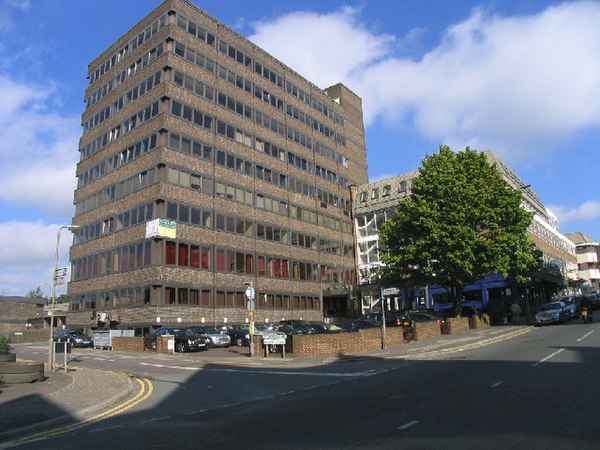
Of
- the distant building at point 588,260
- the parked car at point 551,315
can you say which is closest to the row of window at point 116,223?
the parked car at point 551,315

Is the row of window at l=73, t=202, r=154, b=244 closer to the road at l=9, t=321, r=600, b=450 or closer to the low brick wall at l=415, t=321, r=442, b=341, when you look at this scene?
the low brick wall at l=415, t=321, r=442, b=341

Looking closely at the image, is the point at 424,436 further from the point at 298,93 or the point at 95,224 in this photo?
the point at 298,93

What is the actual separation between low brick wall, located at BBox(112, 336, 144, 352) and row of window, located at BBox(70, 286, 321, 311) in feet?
14.4

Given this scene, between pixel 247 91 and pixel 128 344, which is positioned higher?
pixel 247 91

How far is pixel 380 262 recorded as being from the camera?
202 feet

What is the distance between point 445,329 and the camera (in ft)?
107

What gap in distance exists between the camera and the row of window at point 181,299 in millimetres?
39000

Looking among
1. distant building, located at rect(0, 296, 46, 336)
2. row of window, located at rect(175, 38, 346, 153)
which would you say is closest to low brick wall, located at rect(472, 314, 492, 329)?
row of window, located at rect(175, 38, 346, 153)

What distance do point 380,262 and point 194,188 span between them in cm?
2813

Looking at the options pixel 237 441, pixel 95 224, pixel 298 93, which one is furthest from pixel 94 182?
pixel 237 441

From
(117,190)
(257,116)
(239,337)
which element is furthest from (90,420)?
(257,116)

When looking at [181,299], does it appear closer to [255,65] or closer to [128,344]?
[128,344]

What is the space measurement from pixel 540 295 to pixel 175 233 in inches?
2046

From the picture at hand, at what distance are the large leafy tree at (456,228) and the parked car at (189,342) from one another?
14577 mm
